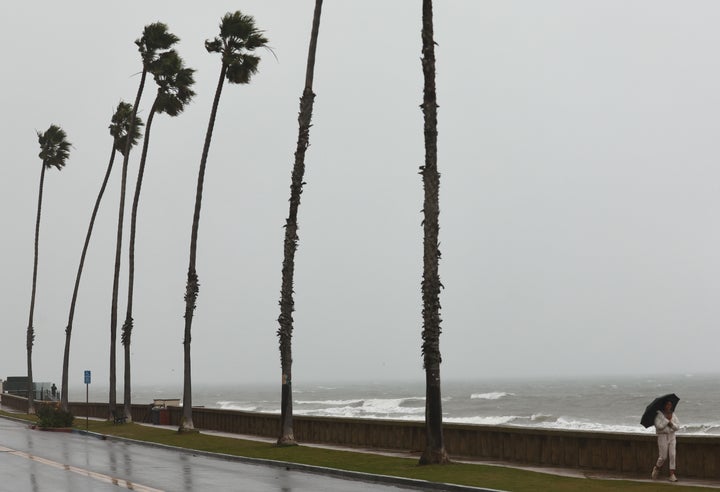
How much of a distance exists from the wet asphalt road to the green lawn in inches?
43.6

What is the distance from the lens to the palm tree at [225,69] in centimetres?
3981

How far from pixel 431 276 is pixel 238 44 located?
1986cm

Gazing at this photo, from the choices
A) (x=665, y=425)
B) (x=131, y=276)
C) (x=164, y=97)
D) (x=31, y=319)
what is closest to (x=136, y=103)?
(x=164, y=97)

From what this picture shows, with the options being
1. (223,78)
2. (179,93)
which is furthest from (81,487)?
(179,93)

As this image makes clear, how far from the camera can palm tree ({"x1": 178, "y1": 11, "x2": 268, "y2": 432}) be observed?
131 feet

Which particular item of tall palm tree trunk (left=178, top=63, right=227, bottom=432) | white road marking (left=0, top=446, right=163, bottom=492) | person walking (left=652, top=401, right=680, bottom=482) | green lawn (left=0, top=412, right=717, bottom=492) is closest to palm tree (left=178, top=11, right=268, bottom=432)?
tall palm tree trunk (left=178, top=63, right=227, bottom=432)

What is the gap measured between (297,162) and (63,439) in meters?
14.1

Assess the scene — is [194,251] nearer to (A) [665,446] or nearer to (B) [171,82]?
(B) [171,82]

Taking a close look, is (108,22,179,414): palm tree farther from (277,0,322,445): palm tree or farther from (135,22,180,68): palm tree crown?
(277,0,322,445): palm tree

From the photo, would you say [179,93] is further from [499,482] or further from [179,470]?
[499,482]

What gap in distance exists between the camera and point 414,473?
2106cm

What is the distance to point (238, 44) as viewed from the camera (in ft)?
132

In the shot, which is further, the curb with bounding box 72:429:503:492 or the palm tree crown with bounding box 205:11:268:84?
the palm tree crown with bounding box 205:11:268:84

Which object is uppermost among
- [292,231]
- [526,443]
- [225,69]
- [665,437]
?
[225,69]
